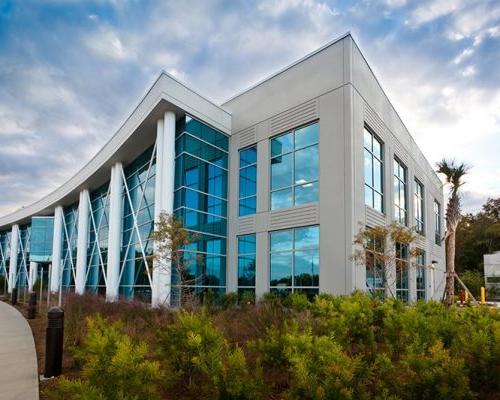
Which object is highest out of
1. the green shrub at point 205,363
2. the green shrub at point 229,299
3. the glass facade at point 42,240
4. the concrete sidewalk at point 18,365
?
the glass facade at point 42,240

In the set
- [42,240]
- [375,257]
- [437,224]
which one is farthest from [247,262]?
[42,240]

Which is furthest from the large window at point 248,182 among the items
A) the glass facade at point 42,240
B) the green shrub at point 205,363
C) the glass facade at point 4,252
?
the glass facade at point 4,252

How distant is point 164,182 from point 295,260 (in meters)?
6.89

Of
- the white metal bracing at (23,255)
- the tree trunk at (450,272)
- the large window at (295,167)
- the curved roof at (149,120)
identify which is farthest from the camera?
the white metal bracing at (23,255)

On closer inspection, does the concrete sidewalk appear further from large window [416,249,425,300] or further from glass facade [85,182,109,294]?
large window [416,249,425,300]

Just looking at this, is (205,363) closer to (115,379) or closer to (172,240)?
(115,379)

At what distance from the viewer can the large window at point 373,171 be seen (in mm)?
17859

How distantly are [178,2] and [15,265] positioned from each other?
46821mm

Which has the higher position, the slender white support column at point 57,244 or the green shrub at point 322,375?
the slender white support column at point 57,244

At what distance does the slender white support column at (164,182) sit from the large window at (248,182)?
3.50m

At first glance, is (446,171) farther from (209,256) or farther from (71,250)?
(71,250)

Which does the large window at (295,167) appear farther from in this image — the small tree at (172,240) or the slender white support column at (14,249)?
the slender white support column at (14,249)

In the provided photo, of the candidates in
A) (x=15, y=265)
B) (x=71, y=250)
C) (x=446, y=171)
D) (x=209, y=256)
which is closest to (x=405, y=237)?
(x=209, y=256)

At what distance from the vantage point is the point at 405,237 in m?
15.6
